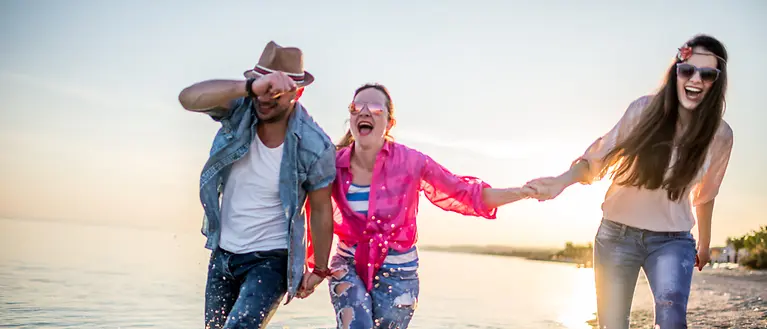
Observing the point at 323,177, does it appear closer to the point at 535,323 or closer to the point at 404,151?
the point at 404,151

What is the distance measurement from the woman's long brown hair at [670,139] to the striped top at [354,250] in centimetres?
157

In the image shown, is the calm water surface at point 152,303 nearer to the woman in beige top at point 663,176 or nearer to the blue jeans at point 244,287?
Result: the blue jeans at point 244,287

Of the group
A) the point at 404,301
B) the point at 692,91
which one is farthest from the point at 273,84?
the point at 692,91

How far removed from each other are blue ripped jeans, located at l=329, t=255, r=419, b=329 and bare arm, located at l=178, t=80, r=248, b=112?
1496mm

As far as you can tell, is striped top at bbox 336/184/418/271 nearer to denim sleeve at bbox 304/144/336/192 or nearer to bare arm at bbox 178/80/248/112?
denim sleeve at bbox 304/144/336/192

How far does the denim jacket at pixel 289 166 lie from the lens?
486cm

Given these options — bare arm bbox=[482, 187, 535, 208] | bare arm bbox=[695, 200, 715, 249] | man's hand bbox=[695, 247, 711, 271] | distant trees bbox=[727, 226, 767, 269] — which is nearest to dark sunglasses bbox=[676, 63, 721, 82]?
bare arm bbox=[695, 200, 715, 249]

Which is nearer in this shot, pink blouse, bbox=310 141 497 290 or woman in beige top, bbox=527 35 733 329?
woman in beige top, bbox=527 35 733 329

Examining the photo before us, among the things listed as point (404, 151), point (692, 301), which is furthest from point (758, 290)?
point (404, 151)

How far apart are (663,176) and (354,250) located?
2.17 m

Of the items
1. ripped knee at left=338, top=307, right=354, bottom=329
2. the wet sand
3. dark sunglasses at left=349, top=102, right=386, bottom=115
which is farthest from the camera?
the wet sand

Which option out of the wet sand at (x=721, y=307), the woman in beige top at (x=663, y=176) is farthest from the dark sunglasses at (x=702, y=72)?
the wet sand at (x=721, y=307)

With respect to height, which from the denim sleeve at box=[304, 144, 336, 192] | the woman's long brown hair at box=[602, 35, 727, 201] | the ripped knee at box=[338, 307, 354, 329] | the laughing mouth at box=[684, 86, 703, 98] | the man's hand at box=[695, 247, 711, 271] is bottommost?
the ripped knee at box=[338, 307, 354, 329]

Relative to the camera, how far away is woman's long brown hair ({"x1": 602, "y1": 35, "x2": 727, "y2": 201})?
16.7 feet
